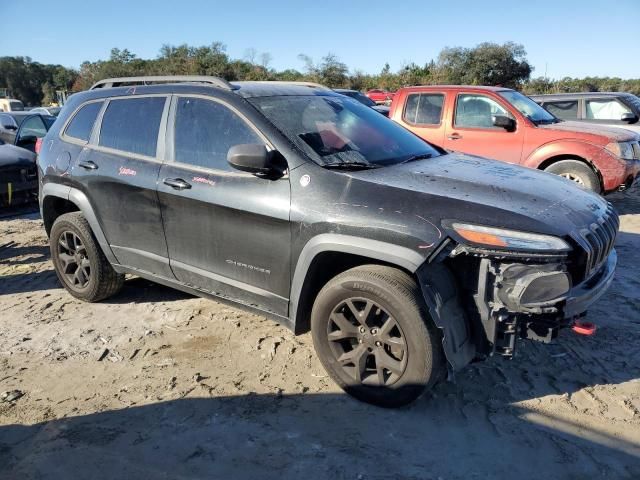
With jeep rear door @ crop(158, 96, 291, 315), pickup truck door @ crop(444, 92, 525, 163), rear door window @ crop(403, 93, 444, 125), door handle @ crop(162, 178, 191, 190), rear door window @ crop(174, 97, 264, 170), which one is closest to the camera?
jeep rear door @ crop(158, 96, 291, 315)

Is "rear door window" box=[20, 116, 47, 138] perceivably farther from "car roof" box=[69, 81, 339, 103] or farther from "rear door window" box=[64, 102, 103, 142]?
"car roof" box=[69, 81, 339, 103]

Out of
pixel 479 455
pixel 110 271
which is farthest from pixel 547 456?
pixel 110 271

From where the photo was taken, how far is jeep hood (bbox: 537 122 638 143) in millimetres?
7207

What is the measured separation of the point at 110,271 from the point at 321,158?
2.34m

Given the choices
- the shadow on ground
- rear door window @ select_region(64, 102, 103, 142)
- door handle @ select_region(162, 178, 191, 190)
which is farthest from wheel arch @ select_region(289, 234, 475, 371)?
rear door window @ select_region(64, 102, 103, 142)

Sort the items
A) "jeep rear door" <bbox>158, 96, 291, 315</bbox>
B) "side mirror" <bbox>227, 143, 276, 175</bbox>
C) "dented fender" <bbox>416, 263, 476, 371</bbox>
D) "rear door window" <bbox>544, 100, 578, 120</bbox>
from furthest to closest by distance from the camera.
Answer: "rear door window" <bbox>544, 100, 578, 120</bbox> → "jeep rear door" <bbox>158, 96, 291, 315</bbox> → "side mirror" <bbox>227, 143, 276, 175</bbox> → "dented fender" <bbox>416, 263, 476, 371</bbox>

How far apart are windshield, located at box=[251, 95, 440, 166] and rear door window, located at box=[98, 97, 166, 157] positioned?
90 cm

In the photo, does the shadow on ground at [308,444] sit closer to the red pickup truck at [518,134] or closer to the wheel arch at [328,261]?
the wheel arch at [328,261]

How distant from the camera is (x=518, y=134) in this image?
755cm

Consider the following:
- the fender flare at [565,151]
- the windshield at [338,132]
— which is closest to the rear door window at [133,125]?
the windshield at [338,132]

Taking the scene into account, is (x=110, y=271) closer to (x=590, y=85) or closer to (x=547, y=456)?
(x=547, y=456)

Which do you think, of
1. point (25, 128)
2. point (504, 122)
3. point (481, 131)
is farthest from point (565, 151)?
point (25, 128)

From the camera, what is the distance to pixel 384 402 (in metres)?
2.98

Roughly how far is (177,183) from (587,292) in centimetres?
265
